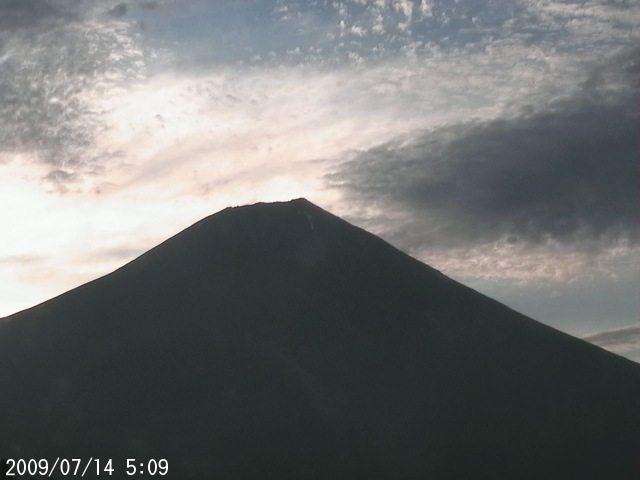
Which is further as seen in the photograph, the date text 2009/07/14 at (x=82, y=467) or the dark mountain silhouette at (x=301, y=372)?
the dark mountain silhouette at (x=301, y=372)

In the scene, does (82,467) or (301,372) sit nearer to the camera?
(82,467)

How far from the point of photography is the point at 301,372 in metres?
112

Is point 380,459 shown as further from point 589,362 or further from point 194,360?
point 589,362

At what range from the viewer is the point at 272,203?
460 ft

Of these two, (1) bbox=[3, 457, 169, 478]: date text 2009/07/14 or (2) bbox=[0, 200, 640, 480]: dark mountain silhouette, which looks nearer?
(1) bbox=[3, 457, 169, 478]: date text 2009/07/14

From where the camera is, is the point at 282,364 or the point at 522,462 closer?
the point at 522,462

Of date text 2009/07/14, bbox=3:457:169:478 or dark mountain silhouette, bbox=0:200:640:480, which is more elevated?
dark mountain silhouette, bbox=0:200:640:480

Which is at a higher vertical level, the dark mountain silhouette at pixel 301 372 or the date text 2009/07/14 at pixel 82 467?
the dark mountain silhouette at pixel 301 372

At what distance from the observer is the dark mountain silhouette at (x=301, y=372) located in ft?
319

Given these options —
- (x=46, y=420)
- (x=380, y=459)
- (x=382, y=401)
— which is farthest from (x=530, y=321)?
(x=46, y=420)

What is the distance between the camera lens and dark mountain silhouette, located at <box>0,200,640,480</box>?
319 feet

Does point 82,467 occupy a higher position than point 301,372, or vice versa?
point 301,372

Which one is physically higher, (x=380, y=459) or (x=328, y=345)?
(x=328, y=345)

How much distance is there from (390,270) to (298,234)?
16.5 metres
